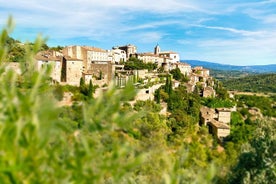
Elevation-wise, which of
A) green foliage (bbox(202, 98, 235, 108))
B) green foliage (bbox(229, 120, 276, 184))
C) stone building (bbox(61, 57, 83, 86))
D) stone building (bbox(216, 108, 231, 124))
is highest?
stone building (bbox(61, 57, 83, 86))

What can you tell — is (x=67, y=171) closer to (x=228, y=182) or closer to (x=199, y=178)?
(x=199, y=178)

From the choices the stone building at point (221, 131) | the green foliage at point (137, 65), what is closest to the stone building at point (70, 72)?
the green foliage at point (137, 65)

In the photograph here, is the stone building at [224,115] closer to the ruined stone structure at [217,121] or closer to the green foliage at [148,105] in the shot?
the ruined stone structure at [217,121]

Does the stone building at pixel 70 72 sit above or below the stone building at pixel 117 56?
below

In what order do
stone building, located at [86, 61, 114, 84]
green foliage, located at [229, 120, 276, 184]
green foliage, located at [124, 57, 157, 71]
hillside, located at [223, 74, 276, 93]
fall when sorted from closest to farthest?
green foliage, located at [229, 120, 276, 184], stone building, located at [86, 61, 114, 84], green foliage, located at [124, 57, 157, 71], hillside, located at [223, 74, 276, 93]

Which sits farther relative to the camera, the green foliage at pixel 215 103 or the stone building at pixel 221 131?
the green foliage at pixel 215 103

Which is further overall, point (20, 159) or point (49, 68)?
point (49, 68)

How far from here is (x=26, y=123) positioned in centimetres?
254

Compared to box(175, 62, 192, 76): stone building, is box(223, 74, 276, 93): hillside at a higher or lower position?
lower

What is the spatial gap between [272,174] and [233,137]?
79.9 ft

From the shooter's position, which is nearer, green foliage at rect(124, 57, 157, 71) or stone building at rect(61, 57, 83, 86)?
stone building at rect(61, 57, 83, 86)

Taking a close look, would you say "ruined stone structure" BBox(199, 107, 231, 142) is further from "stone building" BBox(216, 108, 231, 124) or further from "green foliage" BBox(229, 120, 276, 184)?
"green foliage" BBox(229, 120, 276, 184)

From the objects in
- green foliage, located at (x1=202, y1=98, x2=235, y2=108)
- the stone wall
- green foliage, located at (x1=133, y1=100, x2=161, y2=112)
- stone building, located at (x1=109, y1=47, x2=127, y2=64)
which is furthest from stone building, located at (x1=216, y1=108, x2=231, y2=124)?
stone building, located at (x1=109, y1=47, x2=127, y2=64)

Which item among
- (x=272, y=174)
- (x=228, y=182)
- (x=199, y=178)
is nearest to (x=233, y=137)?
(x=228, y=182)
